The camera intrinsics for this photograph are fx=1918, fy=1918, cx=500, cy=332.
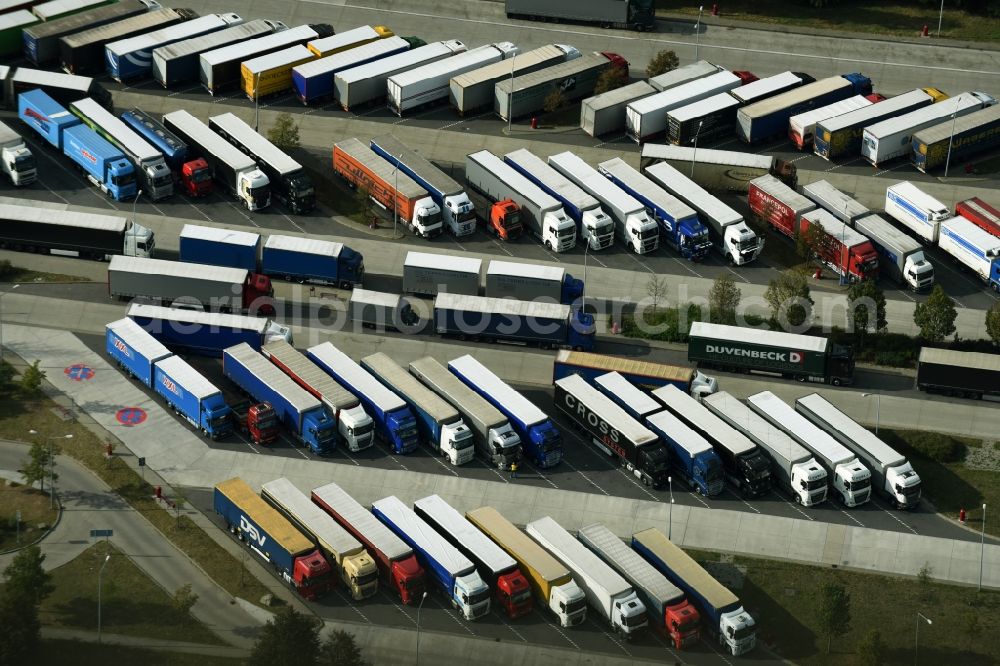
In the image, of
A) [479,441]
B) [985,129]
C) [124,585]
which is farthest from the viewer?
[985,129]

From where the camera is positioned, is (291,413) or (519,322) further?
(519,322)

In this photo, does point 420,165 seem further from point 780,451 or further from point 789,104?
point 780,451

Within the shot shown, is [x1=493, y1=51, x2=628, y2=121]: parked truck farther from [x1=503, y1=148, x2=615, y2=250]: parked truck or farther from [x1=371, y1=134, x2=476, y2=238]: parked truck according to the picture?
[x1=371, y1=134, x2=476, y2=238]: parked truck

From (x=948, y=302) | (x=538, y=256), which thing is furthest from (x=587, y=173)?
(x=948, y=302)

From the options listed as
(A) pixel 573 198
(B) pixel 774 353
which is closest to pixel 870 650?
(B) pixel 774 353

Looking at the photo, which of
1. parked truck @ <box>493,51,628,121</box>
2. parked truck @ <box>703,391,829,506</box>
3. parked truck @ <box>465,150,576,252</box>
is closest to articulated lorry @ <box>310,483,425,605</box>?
parked truck @ <box>703,391,829,506</box>

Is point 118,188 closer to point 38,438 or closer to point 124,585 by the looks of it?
point 38,438
